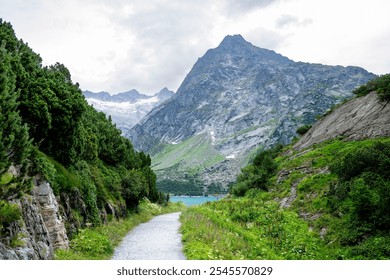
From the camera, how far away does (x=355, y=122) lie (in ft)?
129

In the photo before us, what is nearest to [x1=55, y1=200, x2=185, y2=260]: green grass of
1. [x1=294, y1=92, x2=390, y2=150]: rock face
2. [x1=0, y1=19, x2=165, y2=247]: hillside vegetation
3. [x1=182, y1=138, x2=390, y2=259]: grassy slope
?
[x1=0, y1=19, x2=165, y2=247]: hillside vegetation

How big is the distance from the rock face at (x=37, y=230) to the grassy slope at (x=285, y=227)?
20.6 ft

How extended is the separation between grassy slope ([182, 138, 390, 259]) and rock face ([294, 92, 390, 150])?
2.47 metres

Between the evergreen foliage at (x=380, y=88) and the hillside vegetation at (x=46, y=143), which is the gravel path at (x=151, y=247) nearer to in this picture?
the hillside vegetation at (x=46, y=143)

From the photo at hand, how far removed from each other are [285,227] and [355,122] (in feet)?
71.6

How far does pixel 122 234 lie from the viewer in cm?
2473

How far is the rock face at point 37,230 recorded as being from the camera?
11793mm

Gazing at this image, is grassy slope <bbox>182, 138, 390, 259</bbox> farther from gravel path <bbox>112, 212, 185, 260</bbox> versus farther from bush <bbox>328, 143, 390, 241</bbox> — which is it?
bush <bbox>328, 143, 390, 241</bbox>

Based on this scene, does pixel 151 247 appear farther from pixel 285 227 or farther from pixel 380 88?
pixel 380 88

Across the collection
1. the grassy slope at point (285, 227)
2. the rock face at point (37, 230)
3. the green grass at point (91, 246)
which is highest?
the rock face at point (37, 230)

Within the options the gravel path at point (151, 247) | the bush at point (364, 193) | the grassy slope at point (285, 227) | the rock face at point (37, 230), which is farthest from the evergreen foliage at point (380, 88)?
the rock face at point (37, 230)

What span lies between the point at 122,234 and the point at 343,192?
50.3 feet
